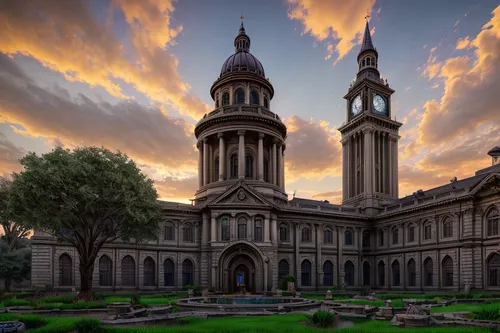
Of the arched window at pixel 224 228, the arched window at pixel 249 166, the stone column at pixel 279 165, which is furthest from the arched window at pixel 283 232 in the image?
the arched window at pixel 249 166

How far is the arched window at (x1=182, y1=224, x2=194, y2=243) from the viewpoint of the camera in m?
59.0

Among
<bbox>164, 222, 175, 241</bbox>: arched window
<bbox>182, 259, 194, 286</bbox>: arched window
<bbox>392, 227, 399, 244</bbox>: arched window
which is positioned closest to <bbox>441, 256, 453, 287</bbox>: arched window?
<bbox>392, 227, 399, 244</bbox>: arched window

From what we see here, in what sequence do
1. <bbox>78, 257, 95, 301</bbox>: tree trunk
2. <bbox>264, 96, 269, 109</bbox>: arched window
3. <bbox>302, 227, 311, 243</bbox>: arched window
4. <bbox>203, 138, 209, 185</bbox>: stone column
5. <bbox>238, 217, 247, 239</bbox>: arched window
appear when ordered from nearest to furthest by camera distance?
<bbox>78, 257, 95, 301</bbox>: tree trunk < <bbox>238, 217, 247, 239</bbox>: arched window < <bbox>302, 227, 311, 243</bbox>: arched window < <bbox>203, 138, 209, 185</bbox>: stone column < <bbox>264, 96, 269, 109</bbox>: arched window

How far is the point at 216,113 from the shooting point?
221 ft

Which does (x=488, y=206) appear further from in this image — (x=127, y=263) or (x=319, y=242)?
(x=127, y=263)

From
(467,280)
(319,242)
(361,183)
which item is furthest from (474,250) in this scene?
(361,183)

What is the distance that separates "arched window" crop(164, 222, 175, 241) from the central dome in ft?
94.7

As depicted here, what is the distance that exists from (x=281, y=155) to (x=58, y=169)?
41.0m

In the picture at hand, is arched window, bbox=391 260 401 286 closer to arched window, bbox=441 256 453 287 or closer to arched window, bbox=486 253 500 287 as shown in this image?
arched window, bbox=441 256 453 287

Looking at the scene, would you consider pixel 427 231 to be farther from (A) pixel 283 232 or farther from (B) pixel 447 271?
(A) pixel 283 232

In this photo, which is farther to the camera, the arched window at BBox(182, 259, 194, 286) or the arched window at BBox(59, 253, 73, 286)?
the arched window at BBox(182, 259, 194, 286)

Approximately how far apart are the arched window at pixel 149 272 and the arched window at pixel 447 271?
37809mm

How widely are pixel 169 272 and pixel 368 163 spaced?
36910mm

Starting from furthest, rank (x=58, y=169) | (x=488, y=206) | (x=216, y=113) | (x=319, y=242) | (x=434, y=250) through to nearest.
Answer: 1. (x=216, y=113)
2. (x=319, y=242)
3. (x=434, y=250)
4. (x=488, y=206)
5. (x=58, y=169)
